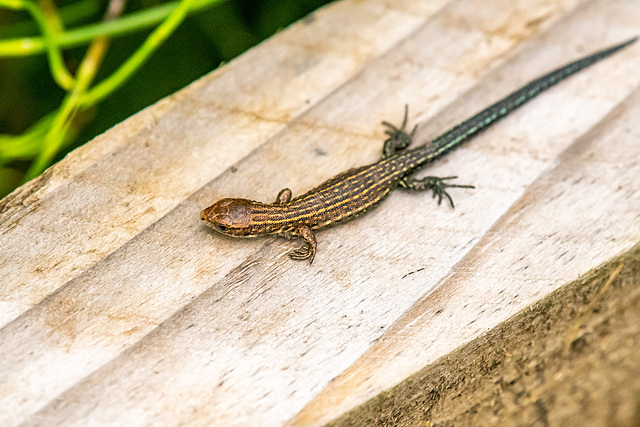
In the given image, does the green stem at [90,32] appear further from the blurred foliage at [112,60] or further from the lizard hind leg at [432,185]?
the lizard hind leg at [432,185]

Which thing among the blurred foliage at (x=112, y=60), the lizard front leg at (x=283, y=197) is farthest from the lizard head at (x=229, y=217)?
the blurred foliage at (x=112, y=60)

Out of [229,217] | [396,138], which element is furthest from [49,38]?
[396,138]

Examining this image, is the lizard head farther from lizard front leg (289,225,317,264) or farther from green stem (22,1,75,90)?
green stem (22,1,75,90)

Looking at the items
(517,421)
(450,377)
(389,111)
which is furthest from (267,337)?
(389,111)

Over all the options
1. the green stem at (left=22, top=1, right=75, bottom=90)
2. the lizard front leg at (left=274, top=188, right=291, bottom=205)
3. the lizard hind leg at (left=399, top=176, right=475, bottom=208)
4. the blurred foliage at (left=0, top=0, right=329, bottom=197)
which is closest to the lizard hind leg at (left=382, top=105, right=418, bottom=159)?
the lizard hind leg at (left=399, top=176, right=475, bottom=208)

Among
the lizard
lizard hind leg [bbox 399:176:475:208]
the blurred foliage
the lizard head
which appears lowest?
lizard hind leg [bbox 399:176:475:208]

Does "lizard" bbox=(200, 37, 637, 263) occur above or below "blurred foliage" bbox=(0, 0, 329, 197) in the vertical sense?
below

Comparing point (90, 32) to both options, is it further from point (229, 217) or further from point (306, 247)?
A: point (306, 247)
